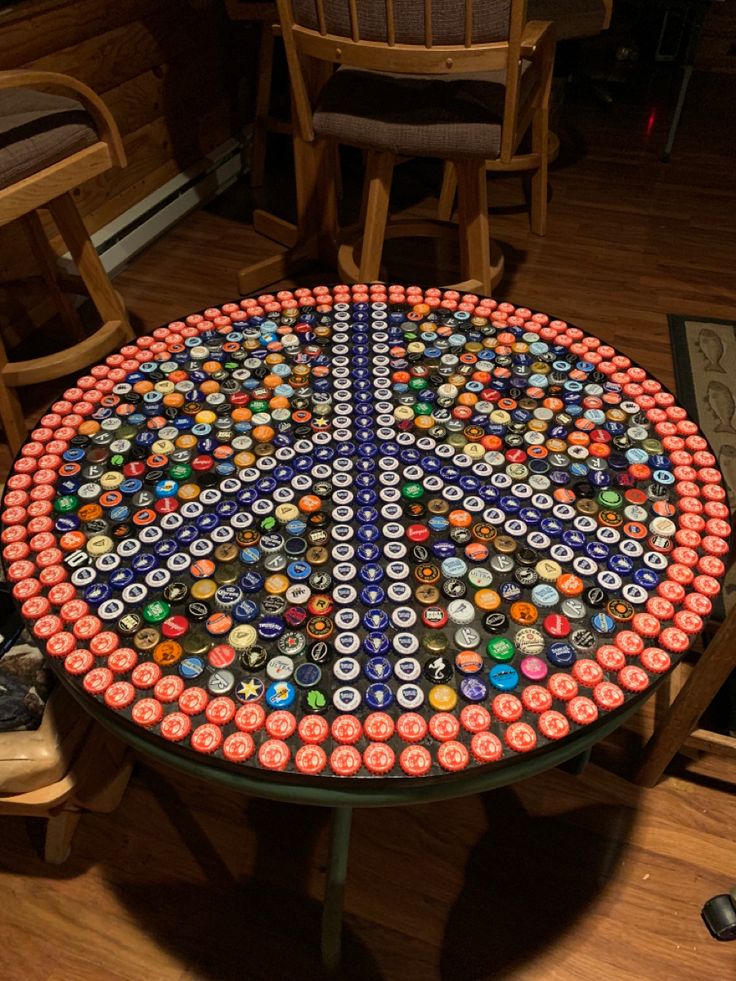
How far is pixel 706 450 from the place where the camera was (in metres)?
1.00

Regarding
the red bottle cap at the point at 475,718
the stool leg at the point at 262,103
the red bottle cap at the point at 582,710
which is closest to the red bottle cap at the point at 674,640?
the red bottle cap at the point at 582,710

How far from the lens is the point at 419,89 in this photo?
1826 millimetres

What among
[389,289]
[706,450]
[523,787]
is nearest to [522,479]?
[706,450]

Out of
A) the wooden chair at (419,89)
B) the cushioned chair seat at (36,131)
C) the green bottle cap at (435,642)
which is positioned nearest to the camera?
the green bottle cap at (435,642)

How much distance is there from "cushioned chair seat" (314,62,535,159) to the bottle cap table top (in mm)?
712

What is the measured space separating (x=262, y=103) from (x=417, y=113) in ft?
5.54

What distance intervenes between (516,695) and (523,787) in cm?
73

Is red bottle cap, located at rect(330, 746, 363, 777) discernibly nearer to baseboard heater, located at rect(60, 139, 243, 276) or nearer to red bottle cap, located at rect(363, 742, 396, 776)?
red bottle cap, located at rect(363, 742, 396, 776)

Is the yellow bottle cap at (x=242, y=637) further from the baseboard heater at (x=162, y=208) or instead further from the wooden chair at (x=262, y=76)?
the baseboard heater at (x=162, y=208)

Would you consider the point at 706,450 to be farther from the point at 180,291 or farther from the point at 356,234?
the point at 180,291

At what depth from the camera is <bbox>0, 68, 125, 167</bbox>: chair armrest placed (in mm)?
1505

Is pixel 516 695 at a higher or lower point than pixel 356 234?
higher

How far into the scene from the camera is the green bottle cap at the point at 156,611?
→ 2.59 ft

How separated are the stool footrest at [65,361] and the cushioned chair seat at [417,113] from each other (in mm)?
813
